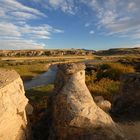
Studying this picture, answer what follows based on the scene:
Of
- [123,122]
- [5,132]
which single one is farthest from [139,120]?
[5,132]

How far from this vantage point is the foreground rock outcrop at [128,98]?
16875 millimetres

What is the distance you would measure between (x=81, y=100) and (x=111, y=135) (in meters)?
1.60

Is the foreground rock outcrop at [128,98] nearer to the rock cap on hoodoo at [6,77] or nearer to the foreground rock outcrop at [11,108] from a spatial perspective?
the foreground rock outcrop at [11,108]

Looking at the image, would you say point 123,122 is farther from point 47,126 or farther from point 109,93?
point 109,93

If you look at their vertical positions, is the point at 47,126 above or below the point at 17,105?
below

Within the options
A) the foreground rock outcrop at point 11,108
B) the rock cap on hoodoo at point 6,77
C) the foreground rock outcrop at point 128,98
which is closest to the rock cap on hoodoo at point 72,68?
the foreground rock outcrop at point 11,108

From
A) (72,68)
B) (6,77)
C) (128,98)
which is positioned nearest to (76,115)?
(72,68)

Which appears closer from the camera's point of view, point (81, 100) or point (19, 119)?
point (19, 119)

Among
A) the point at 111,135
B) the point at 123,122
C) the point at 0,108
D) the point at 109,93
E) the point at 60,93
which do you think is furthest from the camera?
the point at 109,93

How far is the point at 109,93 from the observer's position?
2177 centimetres

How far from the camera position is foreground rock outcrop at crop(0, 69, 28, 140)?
8989mm

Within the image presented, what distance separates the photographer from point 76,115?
36.2ft

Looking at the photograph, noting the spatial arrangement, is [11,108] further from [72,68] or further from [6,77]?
[72,68]

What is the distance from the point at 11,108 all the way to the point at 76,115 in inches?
98.0
